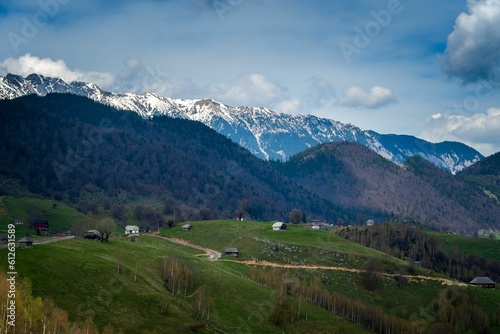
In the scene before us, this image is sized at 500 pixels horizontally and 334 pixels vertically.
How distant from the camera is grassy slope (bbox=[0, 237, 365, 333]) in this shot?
80.9m

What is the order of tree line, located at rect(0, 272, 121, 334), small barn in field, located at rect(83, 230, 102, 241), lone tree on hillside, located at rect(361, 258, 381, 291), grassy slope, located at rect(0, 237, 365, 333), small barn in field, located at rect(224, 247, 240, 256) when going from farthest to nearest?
1. small barn in field, located at rect(224, 247, 240, 256)
2. lone tree on hillside, located at rect(361, 258, 381, 291)
3. small barn in field, located at rect(83, 230, 102, 241)
4. grassy slope, located at rect(0, 237, 365, 333)
5. tree line, located at rect(0, 272, 121, 334)

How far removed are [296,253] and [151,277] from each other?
88.5m

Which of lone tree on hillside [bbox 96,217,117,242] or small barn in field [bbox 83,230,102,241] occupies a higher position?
lone tree on hillside [bbox 96,217,117,242]

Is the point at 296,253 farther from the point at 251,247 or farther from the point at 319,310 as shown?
the point at 319,310

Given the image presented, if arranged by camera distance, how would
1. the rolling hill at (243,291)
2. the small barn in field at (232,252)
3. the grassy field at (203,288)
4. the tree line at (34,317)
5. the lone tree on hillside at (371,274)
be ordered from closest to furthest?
the tree line at (34,317) < the grassy field at (203,288) < the rolling hill at (243,291) < the lone tree on hillside at (371,274) < the small barn in field at (232,252)

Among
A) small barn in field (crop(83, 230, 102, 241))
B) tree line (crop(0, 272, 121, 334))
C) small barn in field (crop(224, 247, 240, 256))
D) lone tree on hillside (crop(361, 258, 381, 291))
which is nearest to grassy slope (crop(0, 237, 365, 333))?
tree line (crop(0, 272, 121, 334))

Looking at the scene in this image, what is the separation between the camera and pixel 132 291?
9100 centimetres

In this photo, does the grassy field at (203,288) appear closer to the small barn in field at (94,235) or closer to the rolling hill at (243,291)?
the rolling hill at (243,291)

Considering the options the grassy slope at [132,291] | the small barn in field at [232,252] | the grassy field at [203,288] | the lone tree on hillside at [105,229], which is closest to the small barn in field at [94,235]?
the lone tree on hillside at [105,229]

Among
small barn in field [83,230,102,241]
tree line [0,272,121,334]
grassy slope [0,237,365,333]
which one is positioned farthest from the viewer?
small barn in field [83,230,102,241]

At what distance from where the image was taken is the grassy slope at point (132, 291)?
80938 mm

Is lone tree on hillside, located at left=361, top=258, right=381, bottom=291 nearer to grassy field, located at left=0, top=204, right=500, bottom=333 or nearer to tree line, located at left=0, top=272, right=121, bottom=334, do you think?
grassy field, located at left=0, top=204, right=500, bottom=333

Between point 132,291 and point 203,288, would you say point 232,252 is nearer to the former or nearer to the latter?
point 203,288

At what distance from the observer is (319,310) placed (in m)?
129
